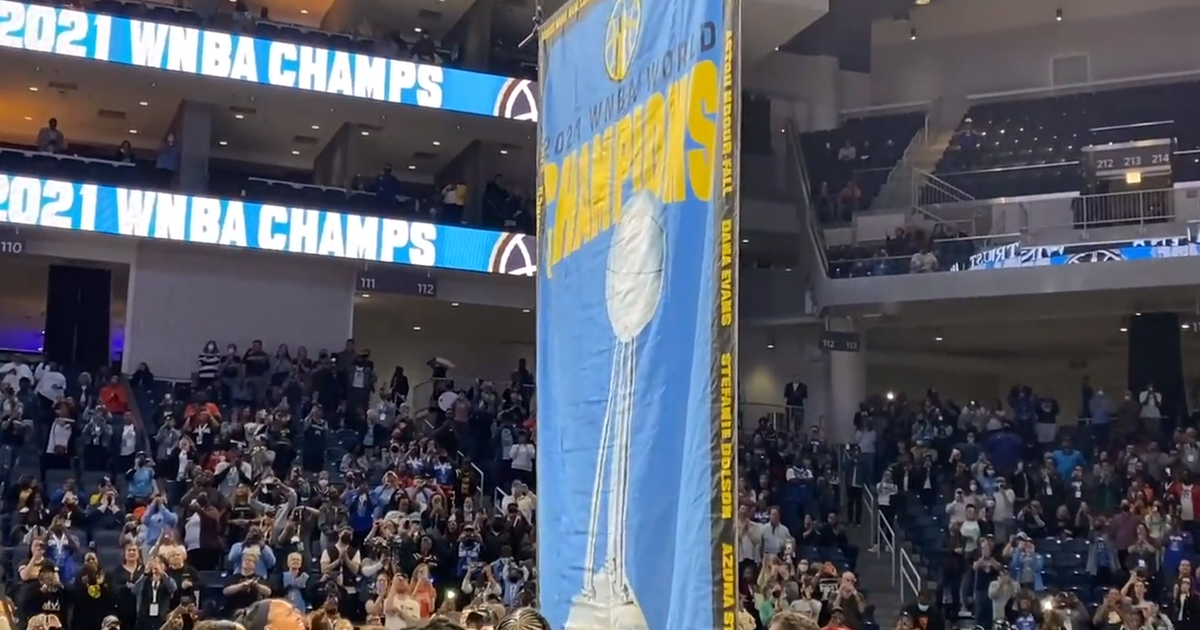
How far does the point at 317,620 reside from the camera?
5.64 meters

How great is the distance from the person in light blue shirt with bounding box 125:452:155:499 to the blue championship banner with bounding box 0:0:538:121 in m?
8.06

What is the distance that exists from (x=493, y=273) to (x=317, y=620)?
17.3 m

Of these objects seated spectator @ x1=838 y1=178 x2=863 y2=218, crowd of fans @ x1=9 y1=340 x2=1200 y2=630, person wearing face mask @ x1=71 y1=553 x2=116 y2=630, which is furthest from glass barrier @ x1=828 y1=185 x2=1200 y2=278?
person wearing face mask @ x1=71 y1=553 x2=116 y2=630

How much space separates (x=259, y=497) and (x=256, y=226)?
7.91m

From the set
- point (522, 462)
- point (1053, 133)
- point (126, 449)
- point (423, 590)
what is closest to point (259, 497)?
point (126, 449)

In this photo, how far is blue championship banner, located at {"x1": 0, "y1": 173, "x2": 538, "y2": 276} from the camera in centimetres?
1978

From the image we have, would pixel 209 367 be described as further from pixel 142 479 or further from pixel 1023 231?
pixel 1023 231

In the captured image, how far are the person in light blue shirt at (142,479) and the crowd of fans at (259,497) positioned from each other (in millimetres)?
16

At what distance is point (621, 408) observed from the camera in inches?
220

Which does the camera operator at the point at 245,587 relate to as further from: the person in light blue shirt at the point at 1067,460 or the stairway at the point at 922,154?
the stairway at the point at 922,154

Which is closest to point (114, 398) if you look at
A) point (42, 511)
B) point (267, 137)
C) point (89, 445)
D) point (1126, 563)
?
point (89, 445)

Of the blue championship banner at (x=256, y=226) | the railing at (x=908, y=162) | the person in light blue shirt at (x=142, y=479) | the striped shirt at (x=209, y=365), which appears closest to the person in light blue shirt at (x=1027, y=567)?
the person in light blue shirt at (x=142, y=479)

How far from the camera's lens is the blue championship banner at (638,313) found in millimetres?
4648

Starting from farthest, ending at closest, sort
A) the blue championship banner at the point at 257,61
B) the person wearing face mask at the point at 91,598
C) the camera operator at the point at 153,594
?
the blue championship banner at the point at 257,61 < the camera operator at the point at 153,594 < the person wearing face mask at the point at 91,598
